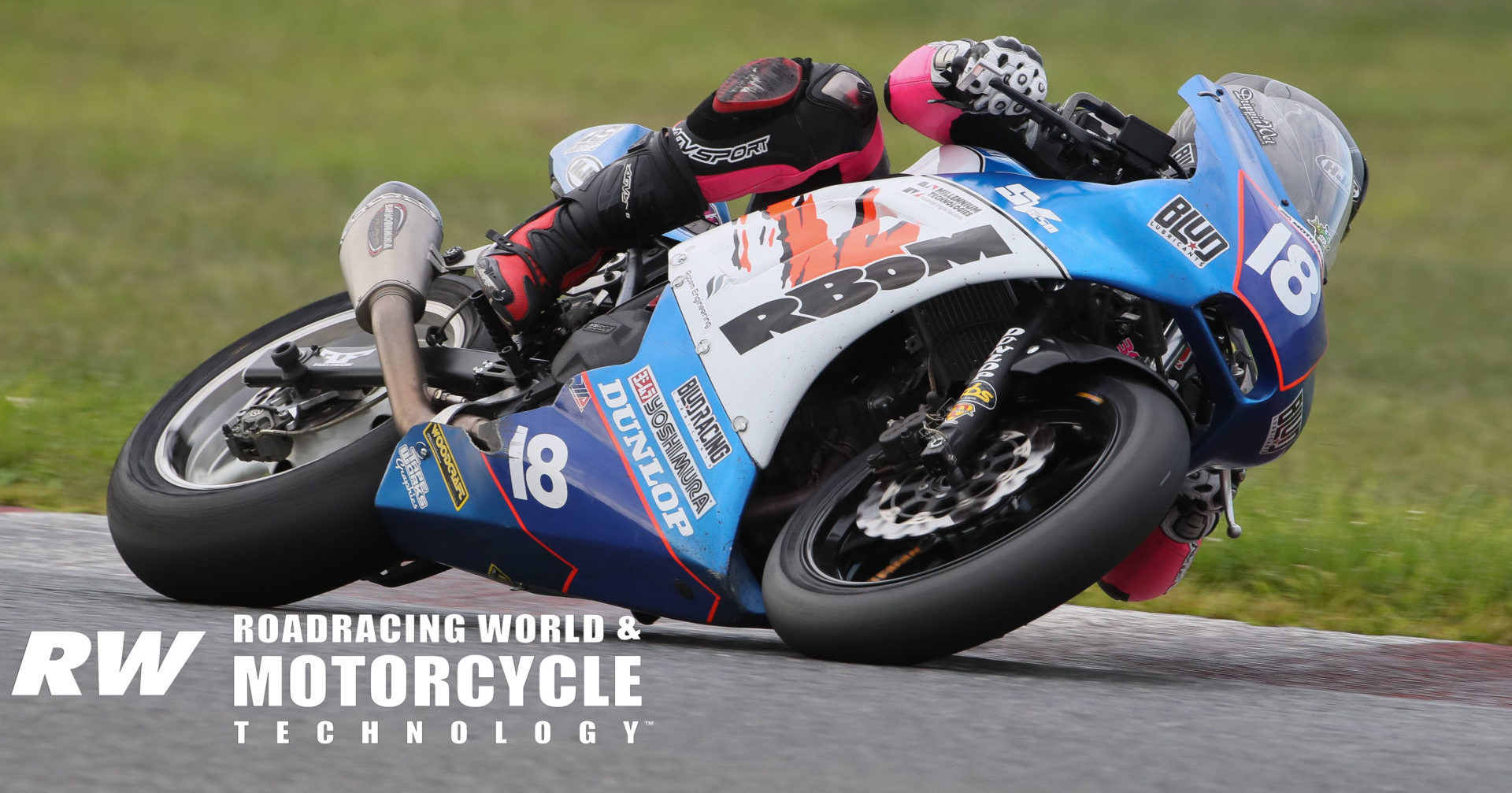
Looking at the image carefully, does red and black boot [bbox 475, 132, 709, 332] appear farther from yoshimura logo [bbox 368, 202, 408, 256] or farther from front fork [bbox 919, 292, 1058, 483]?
front fork [bbox 919, 292, 1058, 483]

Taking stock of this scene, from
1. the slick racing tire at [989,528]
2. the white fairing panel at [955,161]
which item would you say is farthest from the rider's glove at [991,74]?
the slick racing tire at [989,528]

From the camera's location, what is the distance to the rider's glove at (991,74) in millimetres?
3551

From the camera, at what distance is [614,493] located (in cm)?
359

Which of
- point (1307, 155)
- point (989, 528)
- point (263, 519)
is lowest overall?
point (989, 528)

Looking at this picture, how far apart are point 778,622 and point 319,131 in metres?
21.1

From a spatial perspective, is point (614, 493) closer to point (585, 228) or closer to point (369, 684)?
point (585, 228)

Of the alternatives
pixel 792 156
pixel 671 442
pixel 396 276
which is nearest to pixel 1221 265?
pixel 792 156

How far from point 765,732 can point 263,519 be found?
1.59 m

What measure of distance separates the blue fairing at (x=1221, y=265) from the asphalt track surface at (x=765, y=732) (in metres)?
0.51

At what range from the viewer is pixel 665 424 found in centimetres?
359

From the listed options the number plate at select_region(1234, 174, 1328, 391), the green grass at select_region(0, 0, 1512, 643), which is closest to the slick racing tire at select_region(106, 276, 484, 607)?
the number plate at select_region(1234, 174, 1328, 391)

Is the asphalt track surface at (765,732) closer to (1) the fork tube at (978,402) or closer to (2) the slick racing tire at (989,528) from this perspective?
(2) the slick racing tire at (989,528)

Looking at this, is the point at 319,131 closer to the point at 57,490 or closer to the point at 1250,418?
the point at 57,490

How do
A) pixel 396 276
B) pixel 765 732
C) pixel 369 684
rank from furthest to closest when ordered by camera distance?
pixel 396 276
pixel 369 684
pixel 765 732
